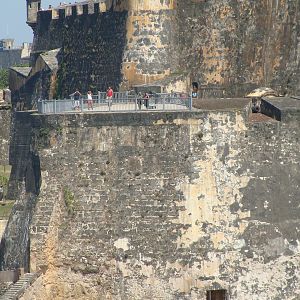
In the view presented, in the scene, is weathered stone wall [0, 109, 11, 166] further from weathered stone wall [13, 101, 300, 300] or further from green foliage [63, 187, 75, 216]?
weathered stone wall [13, 101, 300, 300]

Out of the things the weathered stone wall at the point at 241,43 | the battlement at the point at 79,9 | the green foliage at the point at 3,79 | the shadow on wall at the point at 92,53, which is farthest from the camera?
the green foliage at the point at 3,79

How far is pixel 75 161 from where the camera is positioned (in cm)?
3950

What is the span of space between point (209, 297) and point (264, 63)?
864 cm

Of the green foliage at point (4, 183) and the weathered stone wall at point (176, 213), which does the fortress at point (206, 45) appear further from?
the green foliage at point (4, 183)

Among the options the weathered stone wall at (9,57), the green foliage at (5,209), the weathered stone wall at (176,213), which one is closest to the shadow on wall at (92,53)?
the green foliage at (5,209)

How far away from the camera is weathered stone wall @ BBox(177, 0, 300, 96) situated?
43.6 metres

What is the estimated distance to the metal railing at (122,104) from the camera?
131ft

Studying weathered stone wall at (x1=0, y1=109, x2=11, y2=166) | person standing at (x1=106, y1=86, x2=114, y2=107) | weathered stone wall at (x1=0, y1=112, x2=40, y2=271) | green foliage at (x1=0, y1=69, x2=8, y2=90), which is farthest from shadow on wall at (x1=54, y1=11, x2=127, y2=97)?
green foliage at (x1=0, y1=69, x2=8, y2=90)

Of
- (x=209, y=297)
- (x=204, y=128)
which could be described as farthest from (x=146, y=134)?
(x=209, y=297)

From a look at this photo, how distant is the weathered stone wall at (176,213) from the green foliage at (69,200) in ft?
0.54

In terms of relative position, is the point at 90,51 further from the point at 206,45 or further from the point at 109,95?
the point at 109,95

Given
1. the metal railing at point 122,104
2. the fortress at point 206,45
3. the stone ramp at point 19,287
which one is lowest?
the stone ramp at point 19,287

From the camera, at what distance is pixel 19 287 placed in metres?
38.6

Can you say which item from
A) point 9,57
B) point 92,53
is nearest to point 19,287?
point 92,53
